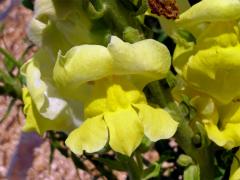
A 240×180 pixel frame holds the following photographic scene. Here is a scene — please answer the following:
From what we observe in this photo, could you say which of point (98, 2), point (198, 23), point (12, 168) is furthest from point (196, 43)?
point (12, 168)

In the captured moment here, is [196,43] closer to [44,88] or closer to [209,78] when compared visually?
[209,78]

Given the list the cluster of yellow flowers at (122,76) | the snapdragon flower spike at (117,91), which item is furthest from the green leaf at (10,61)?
the snapdragon flower spike at (117,91)

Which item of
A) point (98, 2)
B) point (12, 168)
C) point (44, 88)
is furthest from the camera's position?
point (12, 168)

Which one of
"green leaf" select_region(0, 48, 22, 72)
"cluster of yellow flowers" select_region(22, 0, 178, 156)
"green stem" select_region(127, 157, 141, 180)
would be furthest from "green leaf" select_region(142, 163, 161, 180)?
"green leaf" select_region(0, 48, 22, 72)

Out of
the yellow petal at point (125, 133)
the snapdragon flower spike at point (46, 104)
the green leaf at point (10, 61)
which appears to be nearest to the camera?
the yellow petal at point (125, 133)

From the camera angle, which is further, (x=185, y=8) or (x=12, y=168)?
(x=12, y=168)

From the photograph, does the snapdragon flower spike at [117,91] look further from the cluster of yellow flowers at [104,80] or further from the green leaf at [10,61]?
the green leaf at [10,61]

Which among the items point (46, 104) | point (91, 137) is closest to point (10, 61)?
point (46, 104)

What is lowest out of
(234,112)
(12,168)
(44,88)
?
(12,168)

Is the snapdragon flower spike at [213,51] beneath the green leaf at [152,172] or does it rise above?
above
